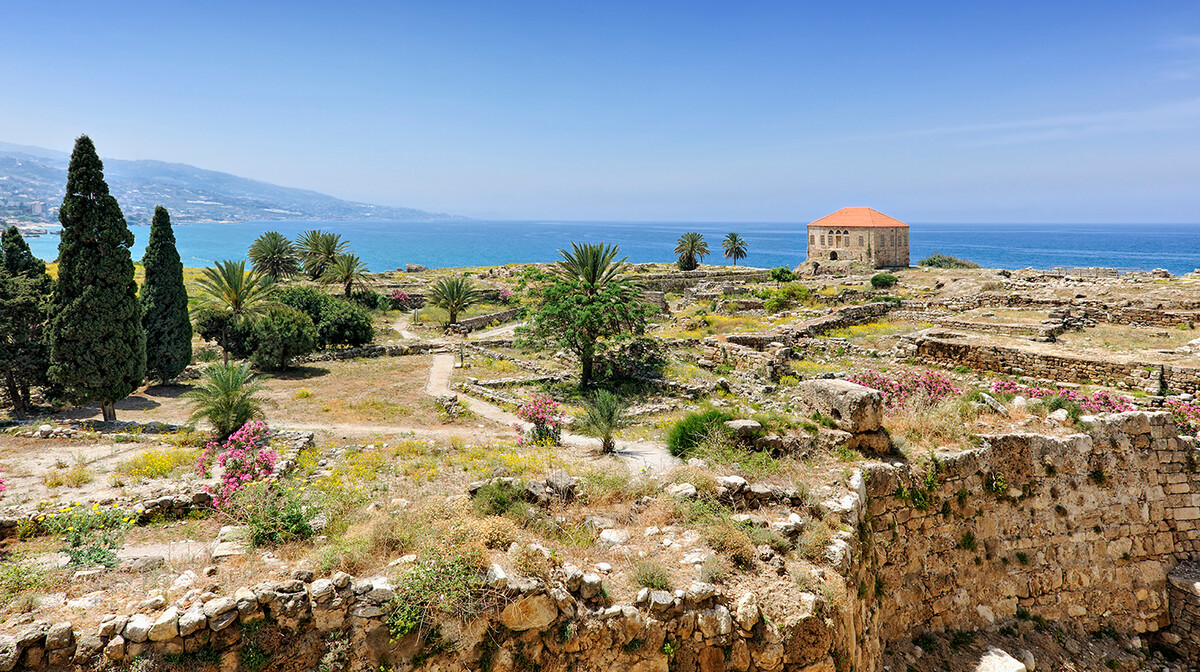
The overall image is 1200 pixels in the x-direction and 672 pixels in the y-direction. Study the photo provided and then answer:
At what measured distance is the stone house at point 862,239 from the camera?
7112cm

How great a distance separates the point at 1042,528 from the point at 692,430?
5.35m

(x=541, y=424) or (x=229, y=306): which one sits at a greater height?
(x=229, y=306)

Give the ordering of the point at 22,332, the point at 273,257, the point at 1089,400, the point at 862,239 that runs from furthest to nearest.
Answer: the point at 862,239, the point at 273,257, the point at 22,332, the point at 1089,400

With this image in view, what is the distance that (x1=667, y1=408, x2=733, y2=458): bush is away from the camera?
9.15 meters

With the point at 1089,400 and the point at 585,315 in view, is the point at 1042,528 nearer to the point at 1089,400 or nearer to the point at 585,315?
the point at 1089,400

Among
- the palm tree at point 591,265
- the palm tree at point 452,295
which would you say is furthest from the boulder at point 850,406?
the palm tree at point 452,295

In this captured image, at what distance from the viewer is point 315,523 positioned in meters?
6.57

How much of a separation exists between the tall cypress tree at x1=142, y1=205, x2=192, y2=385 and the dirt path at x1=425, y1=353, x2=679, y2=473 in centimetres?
1007

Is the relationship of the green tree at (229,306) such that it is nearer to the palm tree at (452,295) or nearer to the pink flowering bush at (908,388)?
the palm tree at (452,295)

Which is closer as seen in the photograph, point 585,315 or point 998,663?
point 998,663

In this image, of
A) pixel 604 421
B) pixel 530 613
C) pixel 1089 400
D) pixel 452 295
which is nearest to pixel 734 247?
pixel 452 295

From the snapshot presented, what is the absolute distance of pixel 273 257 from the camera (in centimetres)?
4984

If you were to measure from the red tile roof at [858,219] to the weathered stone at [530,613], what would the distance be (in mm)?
76183

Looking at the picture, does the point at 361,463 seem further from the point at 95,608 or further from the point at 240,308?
the point at 240,308
